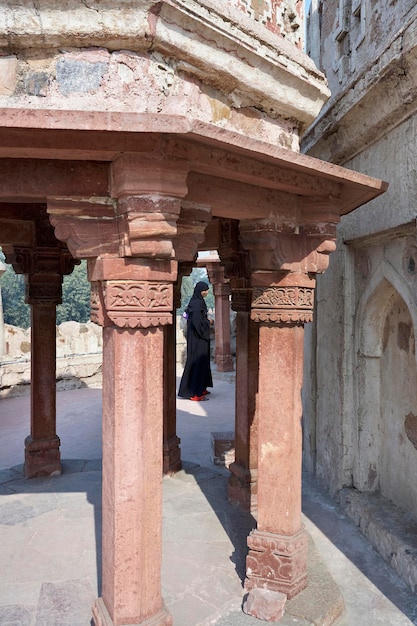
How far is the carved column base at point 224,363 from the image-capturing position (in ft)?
41.3

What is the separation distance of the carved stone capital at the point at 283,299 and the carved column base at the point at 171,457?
2697 millimetres

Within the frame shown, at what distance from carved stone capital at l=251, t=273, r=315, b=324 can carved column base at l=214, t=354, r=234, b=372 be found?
366 inches

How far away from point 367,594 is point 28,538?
270cm

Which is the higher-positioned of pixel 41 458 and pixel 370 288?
pixel 370 288

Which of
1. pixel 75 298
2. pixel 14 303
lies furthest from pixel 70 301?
pixel 14 303

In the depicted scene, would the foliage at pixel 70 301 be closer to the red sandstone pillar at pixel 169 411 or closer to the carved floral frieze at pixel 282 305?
the red sandstone pillar at pixel 169 411

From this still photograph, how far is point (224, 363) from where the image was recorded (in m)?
12.6

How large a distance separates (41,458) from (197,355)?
5127mm

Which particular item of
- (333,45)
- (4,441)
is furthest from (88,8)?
(4,441)

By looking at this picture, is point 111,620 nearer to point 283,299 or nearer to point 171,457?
point 283,299

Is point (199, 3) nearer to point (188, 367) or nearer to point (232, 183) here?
point (232, 183)

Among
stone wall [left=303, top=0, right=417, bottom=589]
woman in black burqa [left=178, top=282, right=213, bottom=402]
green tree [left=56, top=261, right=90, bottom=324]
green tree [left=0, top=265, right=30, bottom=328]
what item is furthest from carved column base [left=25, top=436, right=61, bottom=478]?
green tree [left=56, top=261, right=90, bottom=324]

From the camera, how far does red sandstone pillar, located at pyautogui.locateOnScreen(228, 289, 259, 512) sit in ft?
15.3

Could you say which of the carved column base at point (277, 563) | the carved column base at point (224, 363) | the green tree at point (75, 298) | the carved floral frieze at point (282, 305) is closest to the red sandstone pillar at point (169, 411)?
the carved column base at point (277, 563)
